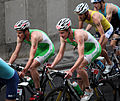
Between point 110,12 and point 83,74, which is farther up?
point 110,12

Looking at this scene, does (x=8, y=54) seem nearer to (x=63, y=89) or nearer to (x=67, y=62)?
(x=67, y=62)

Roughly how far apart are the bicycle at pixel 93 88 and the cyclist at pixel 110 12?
7.62 ft

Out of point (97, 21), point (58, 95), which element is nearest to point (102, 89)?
point (58, 95)

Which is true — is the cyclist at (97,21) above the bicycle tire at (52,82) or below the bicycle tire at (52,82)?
above

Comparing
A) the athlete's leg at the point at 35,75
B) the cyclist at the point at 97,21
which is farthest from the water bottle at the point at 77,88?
the cyclist at the point at 97,21

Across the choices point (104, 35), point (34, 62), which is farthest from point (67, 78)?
point (104, 35)

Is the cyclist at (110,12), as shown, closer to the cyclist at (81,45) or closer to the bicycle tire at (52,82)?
the cyclist at (81,45)

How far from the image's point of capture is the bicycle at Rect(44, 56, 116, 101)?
7.76 meters

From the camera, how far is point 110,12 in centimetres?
1187

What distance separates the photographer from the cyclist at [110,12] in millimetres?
11617

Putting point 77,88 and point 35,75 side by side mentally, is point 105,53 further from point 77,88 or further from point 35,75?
point 77,88

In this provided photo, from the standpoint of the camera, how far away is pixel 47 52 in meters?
9.48

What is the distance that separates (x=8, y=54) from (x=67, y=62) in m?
2.24

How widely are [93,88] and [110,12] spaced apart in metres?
3.82
